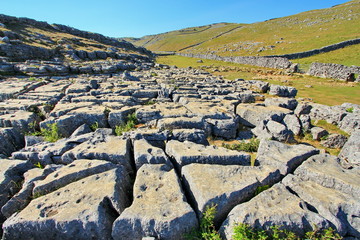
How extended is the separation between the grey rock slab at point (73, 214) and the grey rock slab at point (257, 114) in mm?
8055

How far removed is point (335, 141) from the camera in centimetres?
855

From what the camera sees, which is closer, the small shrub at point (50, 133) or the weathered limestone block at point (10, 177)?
the weathered limestone block at point (10, 177)

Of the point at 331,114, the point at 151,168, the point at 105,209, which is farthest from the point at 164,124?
the point at 331,114

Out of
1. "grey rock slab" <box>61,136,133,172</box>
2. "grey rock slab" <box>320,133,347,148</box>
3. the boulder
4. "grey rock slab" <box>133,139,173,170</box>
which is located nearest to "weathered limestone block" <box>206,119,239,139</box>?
"grey rock slab" <box>133,139,173,170</box>

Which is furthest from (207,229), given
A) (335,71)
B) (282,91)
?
(335,71)

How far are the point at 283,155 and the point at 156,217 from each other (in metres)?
4.30

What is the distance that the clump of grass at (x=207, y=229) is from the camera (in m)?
3.45

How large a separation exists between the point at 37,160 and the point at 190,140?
5222 mm

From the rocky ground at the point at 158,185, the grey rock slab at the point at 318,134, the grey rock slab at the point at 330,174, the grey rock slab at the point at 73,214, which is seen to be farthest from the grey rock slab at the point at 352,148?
the grey rock slab at the point at 73,214

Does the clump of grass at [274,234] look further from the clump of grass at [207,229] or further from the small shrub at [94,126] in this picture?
the small shrub at [94,126]

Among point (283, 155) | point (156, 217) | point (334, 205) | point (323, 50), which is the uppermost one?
point (323, 50)

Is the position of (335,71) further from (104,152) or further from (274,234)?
(104,152)

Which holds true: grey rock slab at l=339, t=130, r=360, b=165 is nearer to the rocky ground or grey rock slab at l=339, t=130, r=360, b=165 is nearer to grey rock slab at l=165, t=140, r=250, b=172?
the rocky ground

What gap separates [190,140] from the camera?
6.95 meters
